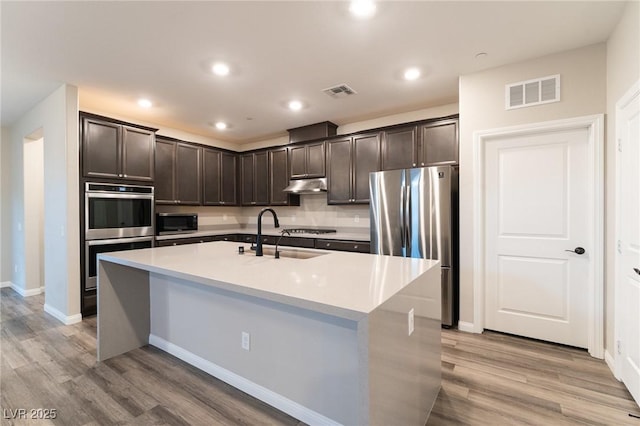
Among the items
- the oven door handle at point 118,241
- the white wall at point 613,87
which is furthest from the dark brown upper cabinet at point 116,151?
the white wall at point 613,87

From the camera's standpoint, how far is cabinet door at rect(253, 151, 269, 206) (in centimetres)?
541

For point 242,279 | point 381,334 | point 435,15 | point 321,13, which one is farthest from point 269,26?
point 381,334

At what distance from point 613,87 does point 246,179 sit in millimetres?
5060

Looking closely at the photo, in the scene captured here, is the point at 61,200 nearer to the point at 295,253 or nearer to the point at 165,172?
the point at 165,172

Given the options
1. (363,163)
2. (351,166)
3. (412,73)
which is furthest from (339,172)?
(412,73)

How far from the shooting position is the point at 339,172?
14.9ft

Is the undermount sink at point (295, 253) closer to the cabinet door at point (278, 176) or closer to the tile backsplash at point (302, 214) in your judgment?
the tile backsplash at point (302, 214)

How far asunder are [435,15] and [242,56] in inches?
65.9

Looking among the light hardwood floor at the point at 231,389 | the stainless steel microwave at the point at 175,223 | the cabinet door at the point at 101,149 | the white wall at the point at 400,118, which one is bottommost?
the light hardwood floor at the point at 231,389

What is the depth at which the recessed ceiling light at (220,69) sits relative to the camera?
2902 millimetres

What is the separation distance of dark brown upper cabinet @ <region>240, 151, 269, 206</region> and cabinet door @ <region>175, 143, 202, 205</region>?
0.84m

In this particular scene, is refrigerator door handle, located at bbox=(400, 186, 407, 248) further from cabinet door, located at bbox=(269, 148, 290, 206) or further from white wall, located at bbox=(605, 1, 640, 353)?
cabinet door, located at bbox=(269, 148, 290, 206)

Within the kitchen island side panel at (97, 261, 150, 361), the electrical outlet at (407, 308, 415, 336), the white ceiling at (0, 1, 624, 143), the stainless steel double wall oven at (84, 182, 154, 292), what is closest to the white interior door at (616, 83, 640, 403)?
the white ceiling at (0, 1, 624, 143)

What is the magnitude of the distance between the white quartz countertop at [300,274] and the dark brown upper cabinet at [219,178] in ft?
9.19
